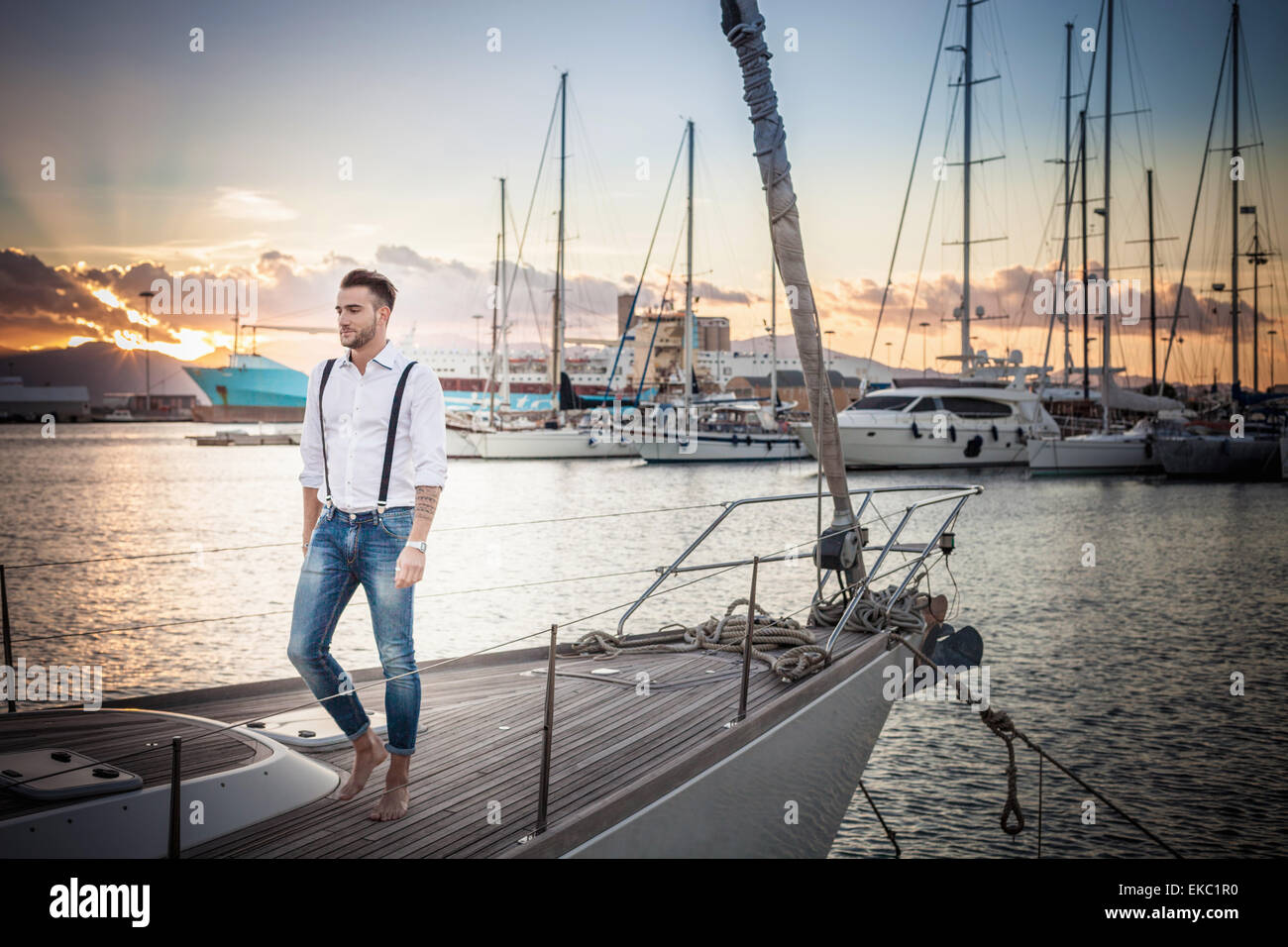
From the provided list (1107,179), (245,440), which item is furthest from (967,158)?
(245,440)

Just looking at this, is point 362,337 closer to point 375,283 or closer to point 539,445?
point 375,283

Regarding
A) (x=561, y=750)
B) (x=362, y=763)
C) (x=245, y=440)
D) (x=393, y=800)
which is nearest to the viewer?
(x=393, y=800)

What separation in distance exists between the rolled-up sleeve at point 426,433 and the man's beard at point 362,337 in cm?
18

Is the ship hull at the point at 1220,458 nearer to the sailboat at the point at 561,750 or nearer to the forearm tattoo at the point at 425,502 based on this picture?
the sailboat at the point at 561,750

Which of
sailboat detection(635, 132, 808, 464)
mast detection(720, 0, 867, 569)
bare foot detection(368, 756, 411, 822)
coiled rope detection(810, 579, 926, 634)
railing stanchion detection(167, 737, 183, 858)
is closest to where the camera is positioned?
railing stanchion detection(167, 737, 183, 858)

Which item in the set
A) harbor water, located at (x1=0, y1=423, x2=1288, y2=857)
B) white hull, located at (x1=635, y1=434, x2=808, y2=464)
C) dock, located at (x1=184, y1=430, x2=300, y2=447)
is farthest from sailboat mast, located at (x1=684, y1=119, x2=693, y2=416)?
dock, located at (x1=184, y1=430, x2=300, y2=447)

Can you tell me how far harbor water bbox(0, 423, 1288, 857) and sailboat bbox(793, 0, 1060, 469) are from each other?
3776mm

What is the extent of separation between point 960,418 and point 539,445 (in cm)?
2066

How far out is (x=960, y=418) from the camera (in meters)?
35.8

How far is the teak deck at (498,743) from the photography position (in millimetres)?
3111

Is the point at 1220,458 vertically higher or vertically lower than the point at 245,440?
lower

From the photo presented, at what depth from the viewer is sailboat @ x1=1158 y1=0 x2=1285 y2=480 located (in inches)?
1359

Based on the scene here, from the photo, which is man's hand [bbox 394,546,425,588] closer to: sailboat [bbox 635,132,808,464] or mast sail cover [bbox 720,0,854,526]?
mast sail cover [bbox 720,0,854,526]

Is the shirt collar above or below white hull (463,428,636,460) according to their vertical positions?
above
